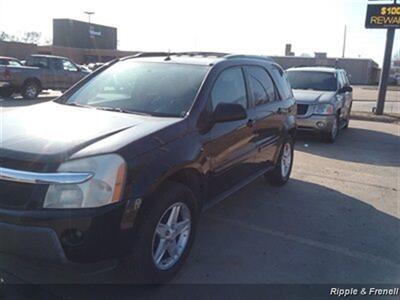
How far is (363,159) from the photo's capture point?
900 centimetres

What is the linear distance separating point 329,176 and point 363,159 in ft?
6.38

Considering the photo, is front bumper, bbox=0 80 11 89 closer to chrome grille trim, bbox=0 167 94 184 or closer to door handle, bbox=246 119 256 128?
door handle, bbox=246 119 256 128

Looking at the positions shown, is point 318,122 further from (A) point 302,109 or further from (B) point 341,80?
(B) point 341,80

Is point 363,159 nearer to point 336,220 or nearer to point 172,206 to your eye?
point 336,220

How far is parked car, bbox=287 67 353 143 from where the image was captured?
34.1 feet

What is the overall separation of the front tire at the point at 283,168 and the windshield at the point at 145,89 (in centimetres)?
249

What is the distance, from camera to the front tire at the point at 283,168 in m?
6.46

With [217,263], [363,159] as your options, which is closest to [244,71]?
[217,263]

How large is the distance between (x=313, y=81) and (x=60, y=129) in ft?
31.0

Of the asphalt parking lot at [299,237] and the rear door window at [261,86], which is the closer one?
the asphalt parking lot at [299,237]

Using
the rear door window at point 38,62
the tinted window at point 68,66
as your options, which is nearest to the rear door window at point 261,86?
the rear door window at point 38,62

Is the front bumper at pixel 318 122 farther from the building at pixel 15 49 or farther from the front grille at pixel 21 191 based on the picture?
the building at pixel 15 49

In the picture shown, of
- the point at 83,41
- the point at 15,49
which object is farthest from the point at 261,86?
the point at 83,41

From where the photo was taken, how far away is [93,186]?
2.95 meters
